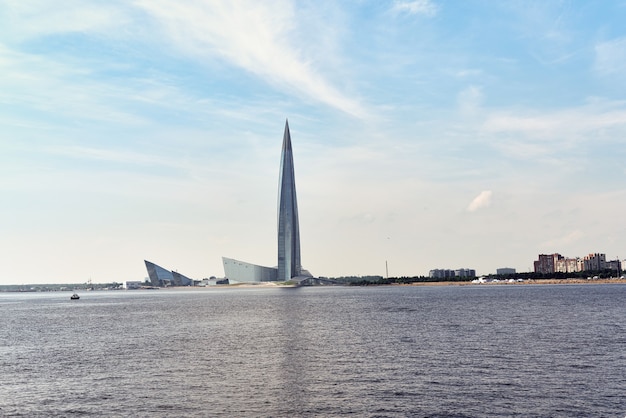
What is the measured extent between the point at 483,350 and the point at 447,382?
1426 centimetres

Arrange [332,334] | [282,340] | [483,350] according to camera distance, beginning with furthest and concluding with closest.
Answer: [332,334], [282,340], [483,350]

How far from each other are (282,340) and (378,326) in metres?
16.5

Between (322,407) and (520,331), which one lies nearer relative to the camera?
(322,407)

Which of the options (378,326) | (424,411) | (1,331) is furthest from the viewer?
(1,331)

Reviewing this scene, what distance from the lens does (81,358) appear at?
52.2m

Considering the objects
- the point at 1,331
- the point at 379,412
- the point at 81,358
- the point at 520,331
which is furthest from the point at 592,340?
the point at 1,331

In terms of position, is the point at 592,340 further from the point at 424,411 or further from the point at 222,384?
the point at 222,384

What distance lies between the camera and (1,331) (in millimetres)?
82688

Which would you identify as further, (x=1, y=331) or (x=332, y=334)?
(x=1, y=331)

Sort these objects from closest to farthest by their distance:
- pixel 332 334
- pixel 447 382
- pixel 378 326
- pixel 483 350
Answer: pixel 447 382 → pixel 483 350 → pixel 332 334 → pixel 378 326

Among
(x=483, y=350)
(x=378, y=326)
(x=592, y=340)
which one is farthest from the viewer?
(x=378, y=326)

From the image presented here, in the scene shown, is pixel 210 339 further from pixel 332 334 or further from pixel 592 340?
pixel 592 340

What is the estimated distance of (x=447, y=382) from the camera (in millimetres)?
38250

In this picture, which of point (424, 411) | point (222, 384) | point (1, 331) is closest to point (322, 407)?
point (424, 411)
